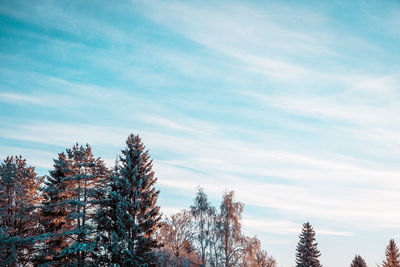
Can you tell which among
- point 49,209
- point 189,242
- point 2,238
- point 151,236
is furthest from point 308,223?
point 2,238

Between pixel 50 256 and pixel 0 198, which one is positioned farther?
pixel 0 198

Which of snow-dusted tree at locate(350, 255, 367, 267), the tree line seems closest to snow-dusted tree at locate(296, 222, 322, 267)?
snow-dusted tree at locate(350, 255, 367, 267)

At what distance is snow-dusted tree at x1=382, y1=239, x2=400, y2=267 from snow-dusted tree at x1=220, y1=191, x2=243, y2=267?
27327 mm

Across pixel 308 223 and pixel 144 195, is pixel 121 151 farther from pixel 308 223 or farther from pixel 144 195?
pixel 308 223

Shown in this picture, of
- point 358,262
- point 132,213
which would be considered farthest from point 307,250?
point 132,213

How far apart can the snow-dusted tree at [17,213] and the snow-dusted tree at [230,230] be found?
24.3m

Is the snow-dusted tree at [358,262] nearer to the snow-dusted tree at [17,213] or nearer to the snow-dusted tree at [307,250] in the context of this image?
the snow-dusted tree at [307,250]

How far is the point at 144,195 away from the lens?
124ft

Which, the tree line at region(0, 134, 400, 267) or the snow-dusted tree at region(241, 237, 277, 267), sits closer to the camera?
the tree line at region(0, 134, 400, 267)

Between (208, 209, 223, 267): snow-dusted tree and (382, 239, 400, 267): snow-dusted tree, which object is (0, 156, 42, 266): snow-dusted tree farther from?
(382, 239, 400, 267): snow-dusted tree

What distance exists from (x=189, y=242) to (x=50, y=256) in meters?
26.6

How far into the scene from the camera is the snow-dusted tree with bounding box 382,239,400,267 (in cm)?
6084

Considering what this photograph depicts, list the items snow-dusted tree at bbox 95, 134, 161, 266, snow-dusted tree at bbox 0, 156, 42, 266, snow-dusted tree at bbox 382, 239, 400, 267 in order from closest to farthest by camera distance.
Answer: snow-dusted tree at bbox 95, 134, 161, 266, snow-dusted tree at bbox 0, 156, 42, 266, snow-dusted tree at bbox 382, 239, 400, 267

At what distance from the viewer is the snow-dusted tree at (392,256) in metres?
60.8
